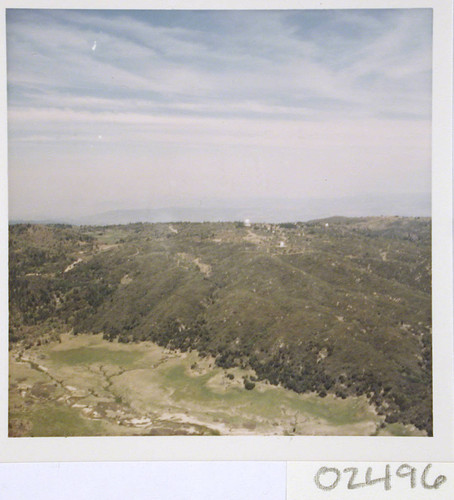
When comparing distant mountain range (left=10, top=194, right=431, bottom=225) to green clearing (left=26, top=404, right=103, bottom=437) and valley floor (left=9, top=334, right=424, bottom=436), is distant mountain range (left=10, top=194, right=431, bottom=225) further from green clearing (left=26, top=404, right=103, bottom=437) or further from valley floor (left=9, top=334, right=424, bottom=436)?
green clearing (left=26, top=404, right=103, bottom=437)

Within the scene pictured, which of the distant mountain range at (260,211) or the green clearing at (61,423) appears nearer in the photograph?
the green clearing at (61,423)

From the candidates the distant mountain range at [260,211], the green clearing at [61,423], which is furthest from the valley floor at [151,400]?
the distant mountain range at [260,211]

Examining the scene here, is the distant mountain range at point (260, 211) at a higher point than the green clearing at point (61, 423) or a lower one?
higher
